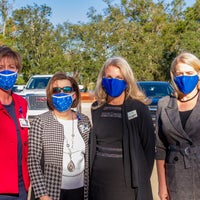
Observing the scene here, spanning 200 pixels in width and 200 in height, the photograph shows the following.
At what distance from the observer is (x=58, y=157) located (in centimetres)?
344

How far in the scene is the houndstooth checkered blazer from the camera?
3.39m

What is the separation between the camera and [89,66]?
3522cm

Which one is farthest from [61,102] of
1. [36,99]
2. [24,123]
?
[36,99]

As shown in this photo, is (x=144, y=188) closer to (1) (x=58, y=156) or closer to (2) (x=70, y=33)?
(1) (x=58, y=156)

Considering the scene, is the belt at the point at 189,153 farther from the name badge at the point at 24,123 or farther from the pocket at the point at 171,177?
the name badge at the point at 24,123

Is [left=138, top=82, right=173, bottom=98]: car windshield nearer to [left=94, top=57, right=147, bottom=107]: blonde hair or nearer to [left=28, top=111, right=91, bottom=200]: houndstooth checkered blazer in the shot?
[left=94, top=57, right=147, bottom=107]: blonde hair

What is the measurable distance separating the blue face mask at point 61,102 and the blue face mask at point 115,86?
15.0 inches

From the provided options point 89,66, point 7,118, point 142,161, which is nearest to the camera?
point 7,118

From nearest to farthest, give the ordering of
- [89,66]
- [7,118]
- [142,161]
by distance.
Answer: [7,118], [142,161], [89,66]

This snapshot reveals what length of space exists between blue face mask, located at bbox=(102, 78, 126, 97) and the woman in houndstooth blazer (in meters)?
0.39

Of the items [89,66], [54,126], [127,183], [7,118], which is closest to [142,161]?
[127,183]

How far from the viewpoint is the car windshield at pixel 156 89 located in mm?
12283

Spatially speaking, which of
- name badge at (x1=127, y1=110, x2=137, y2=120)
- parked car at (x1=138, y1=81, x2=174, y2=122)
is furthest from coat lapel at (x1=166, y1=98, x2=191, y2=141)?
parked car at (x1=138, y1=81, x2=174, y2=122)

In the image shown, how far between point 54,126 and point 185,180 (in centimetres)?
118
